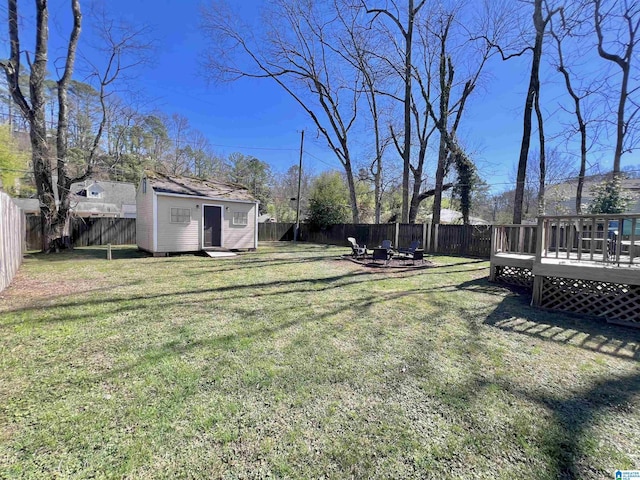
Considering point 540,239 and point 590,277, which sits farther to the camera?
point 540,239

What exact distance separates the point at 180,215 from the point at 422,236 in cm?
1086

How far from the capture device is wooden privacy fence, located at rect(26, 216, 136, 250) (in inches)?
444

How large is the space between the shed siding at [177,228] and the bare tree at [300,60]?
384 inches

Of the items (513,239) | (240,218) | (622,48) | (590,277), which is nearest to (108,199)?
(240,218)

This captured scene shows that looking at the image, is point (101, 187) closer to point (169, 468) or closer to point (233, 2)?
point (233, 2)

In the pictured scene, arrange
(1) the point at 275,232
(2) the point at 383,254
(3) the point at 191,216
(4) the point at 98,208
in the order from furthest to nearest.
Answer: (4) the point at 98,208
(1) the point at 275,232
(3) the point at 191,216
(2) the point at 383,254

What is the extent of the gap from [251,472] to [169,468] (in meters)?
0.47

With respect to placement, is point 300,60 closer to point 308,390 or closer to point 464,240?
point 464,240

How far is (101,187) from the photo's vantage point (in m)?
25.8

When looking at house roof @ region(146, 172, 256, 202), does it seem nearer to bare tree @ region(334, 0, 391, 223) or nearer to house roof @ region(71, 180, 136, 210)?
bare tree @ region(334, 0, 391, 223)

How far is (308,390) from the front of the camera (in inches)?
92.5

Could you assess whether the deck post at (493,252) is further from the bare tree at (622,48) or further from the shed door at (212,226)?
the shed door at (212,226)

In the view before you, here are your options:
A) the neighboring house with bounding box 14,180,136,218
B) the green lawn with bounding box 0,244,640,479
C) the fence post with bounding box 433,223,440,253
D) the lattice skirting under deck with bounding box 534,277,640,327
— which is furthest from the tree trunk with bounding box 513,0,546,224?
→ the neighboring house with bounding box 14,180,136,218

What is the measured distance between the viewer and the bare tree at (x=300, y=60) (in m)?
15.0
